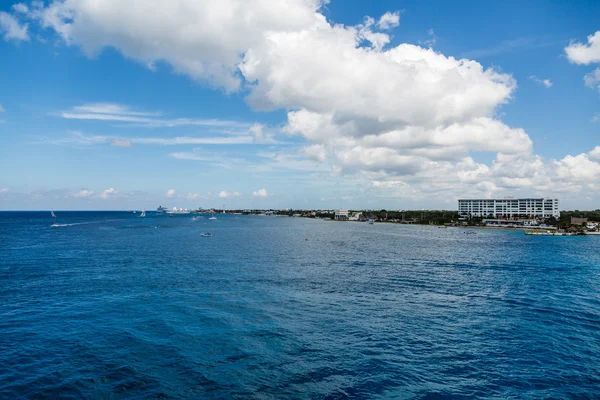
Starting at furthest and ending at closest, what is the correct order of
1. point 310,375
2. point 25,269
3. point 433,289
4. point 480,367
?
point 25,269 → point 433,289 → point 480,367 → point 310,375

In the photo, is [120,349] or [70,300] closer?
[120,349]

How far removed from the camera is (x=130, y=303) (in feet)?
119

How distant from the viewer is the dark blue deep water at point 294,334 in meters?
20.4

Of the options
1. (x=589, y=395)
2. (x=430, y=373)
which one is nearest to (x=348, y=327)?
(x=430, y=373)

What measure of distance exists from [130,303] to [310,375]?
75.9 ft

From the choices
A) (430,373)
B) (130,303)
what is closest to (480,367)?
(430,373)

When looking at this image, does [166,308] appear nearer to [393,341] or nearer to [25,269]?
[393,341]

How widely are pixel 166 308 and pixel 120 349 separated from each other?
382 inches

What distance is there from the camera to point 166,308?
34.5 meters

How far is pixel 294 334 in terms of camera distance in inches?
1094

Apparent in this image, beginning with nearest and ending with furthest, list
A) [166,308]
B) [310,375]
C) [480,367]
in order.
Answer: [310,375]
[480,367]
[166,308]

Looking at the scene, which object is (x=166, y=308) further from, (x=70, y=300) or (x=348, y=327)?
(x=348, y=327)

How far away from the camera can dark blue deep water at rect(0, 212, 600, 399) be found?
20438 mm

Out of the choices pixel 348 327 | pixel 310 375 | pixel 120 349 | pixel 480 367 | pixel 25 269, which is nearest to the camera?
pixel 310 375
